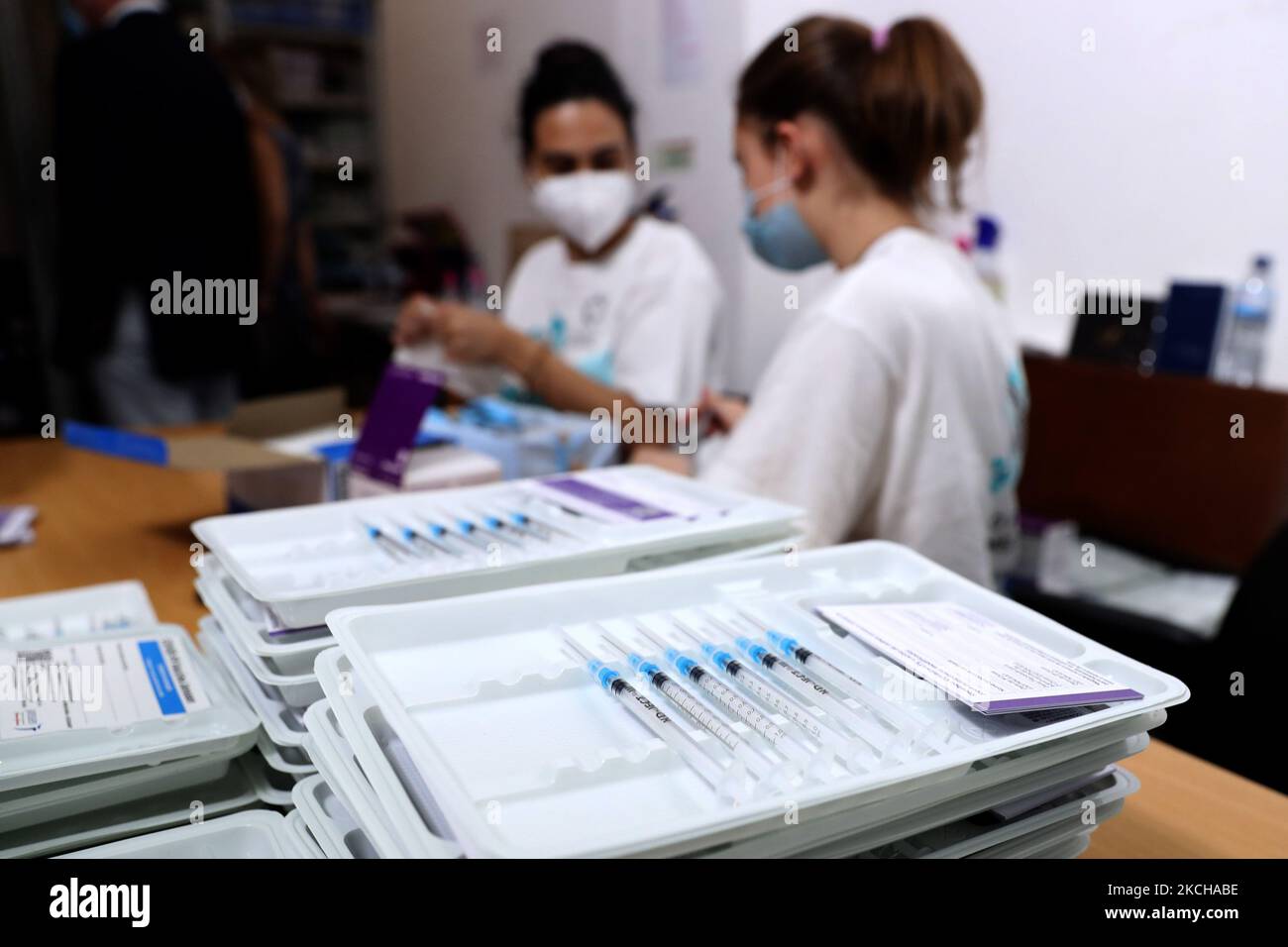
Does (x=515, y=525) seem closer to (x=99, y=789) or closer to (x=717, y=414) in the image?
(x=99, y=789)

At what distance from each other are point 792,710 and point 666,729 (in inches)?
2.9

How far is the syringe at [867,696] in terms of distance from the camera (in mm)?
522

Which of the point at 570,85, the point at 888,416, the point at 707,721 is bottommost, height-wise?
the point at 707,721

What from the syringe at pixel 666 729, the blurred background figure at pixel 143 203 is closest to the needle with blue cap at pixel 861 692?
the syringe at pixel 666 729

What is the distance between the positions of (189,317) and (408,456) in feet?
5.82

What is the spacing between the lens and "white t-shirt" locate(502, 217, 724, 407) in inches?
85.0

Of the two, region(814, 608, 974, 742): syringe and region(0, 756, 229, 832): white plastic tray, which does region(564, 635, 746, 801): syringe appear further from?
region(0, 756, 229, 832): white plastic tray

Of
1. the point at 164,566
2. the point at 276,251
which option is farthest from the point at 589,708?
the point at 276,251

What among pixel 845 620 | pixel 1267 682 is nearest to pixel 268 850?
pixel 845 620

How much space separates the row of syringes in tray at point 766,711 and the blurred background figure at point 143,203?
223cm

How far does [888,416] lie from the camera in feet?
3.92

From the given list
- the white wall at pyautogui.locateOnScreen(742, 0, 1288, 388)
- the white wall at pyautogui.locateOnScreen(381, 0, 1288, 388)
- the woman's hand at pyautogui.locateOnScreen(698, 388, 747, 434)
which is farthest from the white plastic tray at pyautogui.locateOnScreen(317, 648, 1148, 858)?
the white wall at pyautogui.locateOnScreen(742, 0, 1288, 388)

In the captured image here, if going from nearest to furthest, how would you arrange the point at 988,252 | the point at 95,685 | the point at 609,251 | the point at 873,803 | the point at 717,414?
the point at 873,803, the point at 95,685, the point at 717,414, the point at 988,252, the point at 609,251

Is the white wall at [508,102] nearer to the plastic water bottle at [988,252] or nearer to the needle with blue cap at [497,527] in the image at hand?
the plastic water bottle at [988,252]
